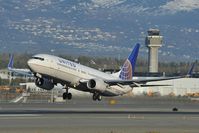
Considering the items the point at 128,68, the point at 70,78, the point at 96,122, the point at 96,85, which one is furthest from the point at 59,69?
the point at 96,122

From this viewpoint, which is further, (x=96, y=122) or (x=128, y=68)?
(x=128, y=68)

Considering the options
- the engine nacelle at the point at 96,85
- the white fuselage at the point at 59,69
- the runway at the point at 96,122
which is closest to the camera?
the runway at the point at 96,122

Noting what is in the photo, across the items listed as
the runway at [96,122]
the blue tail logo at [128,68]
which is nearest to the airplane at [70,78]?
the blue tail logo at [128,68]

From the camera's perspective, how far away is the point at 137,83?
106188mm

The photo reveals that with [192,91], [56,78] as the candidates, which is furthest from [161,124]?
[192,91]

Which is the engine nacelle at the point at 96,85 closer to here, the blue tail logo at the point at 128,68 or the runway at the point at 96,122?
the blue tail logo at the point at 128,68

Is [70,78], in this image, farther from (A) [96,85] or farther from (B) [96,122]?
(B) [96,122]

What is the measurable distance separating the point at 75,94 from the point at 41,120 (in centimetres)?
6594

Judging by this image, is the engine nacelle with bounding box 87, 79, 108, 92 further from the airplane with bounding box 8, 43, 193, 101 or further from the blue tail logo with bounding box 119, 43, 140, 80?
the blue tail logo with bounding box 119, 43, 140, 80

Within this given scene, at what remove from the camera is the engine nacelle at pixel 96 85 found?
9944cm

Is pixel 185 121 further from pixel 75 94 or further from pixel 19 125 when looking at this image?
pixel 75 94

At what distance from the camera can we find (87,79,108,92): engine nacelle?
9944 cm

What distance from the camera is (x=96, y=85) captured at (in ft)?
327

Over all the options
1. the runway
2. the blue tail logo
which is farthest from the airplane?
the runway
